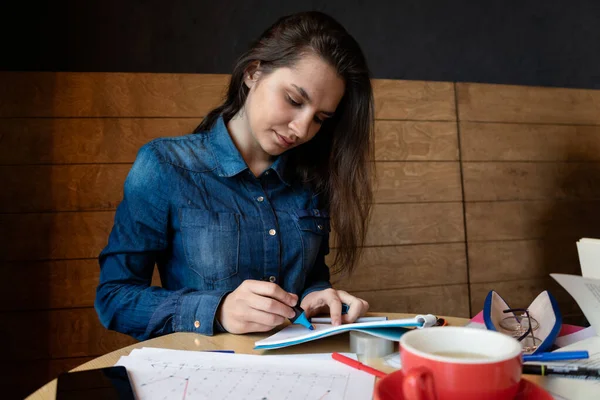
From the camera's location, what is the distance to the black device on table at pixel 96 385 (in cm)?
54

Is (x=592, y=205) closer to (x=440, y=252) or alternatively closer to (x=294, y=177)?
(x=440, y=252)

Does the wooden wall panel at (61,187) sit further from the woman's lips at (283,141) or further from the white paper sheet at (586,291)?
the white paper sheet at (586,291)

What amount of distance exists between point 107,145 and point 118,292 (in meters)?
0.94

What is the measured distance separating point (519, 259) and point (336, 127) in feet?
4.31

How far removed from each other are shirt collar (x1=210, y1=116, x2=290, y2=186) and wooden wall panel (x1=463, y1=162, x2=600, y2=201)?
4.04 ft

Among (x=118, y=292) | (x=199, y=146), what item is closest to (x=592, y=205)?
(x=199, y=146)

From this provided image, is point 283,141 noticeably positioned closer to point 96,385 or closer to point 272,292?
point 272,292

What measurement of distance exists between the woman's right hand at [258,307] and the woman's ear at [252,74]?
53 centimetres

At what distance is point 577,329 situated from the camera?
796 millimetres

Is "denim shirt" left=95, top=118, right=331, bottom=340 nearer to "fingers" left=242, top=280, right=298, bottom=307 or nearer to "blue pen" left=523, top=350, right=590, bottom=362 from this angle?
"fingers" left=242, top=280, right=298, bottom=307

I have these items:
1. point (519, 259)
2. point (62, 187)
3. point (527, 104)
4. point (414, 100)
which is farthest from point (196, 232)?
point (527, 104)

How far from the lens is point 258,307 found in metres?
0.78

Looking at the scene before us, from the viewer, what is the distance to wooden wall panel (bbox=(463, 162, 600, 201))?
214 centimetres

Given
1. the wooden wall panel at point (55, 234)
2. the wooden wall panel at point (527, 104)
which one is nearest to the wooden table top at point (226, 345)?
the wooden wall panel at point (55, 234)
